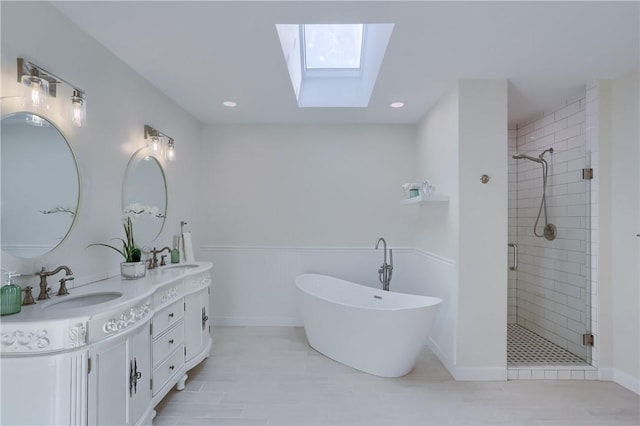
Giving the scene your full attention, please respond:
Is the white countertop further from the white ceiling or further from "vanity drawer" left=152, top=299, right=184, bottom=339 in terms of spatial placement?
the white ceiling

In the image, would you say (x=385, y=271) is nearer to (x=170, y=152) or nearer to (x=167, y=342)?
(x=167, y=342)

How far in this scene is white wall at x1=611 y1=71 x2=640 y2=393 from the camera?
8.45 ft

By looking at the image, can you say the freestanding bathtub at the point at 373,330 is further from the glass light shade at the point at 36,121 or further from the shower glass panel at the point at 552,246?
the glass light shade at the point at 36,121

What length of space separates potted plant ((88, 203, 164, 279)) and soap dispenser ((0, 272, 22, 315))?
2.25 feet

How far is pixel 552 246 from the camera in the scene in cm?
332

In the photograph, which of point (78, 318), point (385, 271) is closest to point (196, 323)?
point (78, 318)

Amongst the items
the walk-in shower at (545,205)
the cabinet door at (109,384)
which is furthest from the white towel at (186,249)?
the walk-in shower at (545,205)

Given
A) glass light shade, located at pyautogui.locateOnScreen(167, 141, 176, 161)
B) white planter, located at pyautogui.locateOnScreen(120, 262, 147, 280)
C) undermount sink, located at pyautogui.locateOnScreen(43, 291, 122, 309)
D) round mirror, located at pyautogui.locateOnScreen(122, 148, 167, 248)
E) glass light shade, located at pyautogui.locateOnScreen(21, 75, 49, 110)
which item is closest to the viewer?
glass light shade, located at pyautogui.locateOnScreen(21, 75, 49, 110)

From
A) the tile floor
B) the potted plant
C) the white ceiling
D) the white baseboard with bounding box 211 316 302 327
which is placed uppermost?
the white ceiling

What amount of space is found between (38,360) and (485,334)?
117 inches

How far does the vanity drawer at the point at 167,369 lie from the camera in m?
2.13

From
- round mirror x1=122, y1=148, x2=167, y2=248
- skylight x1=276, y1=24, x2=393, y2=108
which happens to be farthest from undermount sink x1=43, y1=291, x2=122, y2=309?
skylight x1=276, y1=24, x2=393, y2=108

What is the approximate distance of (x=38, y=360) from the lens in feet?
4.46

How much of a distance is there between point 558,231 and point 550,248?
0.21 meters
